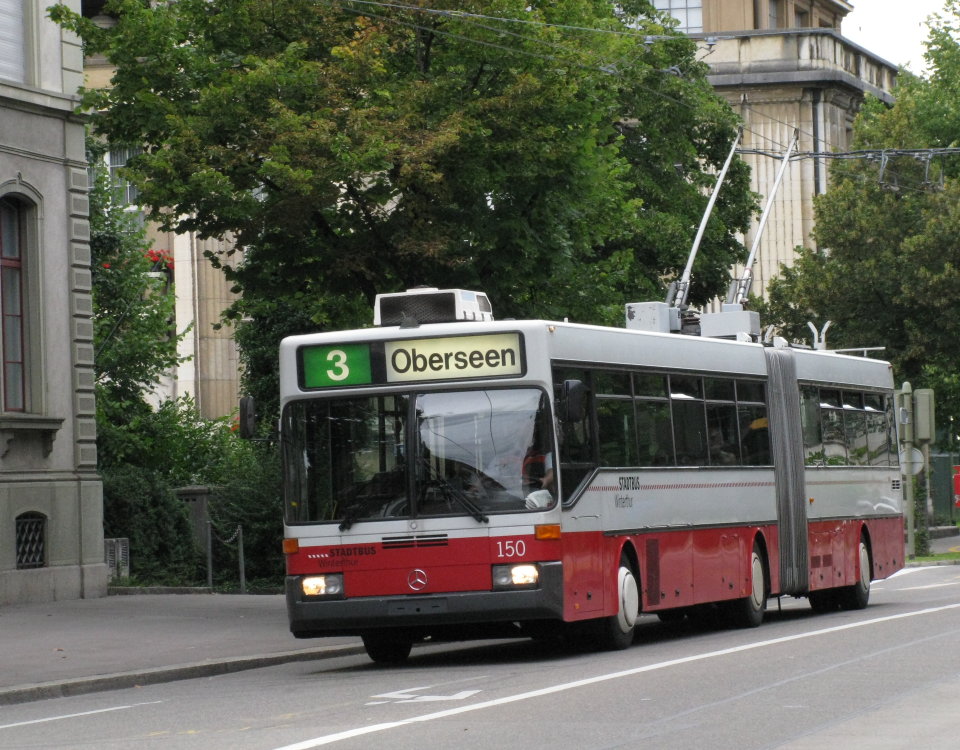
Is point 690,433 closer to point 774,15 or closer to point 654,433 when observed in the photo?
point 654,433

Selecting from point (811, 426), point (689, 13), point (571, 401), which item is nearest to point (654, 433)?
point (571, 401)

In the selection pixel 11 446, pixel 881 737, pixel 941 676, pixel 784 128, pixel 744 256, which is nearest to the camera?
pixel 881 737

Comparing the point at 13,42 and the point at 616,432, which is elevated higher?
the point at 13,42

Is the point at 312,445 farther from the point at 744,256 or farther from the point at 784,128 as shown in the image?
the point at 784,128

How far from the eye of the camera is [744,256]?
41562 millimetres

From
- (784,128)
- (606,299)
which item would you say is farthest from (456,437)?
(784,128)

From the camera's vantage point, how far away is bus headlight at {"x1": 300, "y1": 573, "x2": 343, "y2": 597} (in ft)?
51.2

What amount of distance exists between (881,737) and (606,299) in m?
15.4

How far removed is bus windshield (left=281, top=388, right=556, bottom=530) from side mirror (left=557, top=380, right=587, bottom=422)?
180 millimetres

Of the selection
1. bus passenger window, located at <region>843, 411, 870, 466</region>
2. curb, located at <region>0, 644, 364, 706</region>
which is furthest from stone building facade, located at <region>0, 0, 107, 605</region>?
bus passenger window, located at <region>843, 411, 870, 466</region>

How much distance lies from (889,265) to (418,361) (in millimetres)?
29668

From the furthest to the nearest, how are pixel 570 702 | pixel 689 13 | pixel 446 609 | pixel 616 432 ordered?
pixel 689 13, pixel 616 432, pixel 446 609, pixel 570 702

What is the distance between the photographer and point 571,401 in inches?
608

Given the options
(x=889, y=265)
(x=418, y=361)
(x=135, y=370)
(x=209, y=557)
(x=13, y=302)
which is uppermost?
(x=889, y=265)
